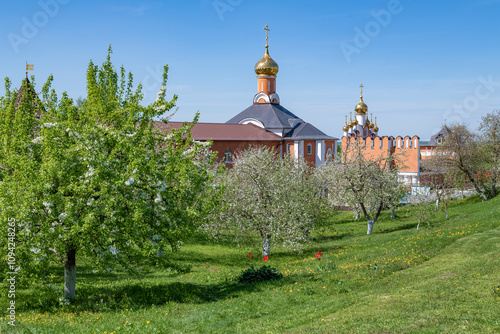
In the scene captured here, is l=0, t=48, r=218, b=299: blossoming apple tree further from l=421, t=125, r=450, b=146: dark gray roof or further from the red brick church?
l=421, t=125, r=450, b=146: dark gray roof

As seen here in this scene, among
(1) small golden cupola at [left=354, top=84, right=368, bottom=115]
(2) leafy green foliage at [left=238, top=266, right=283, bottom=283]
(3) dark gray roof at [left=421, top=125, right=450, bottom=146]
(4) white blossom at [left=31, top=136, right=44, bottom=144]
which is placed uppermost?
(1) small golden cupola at [left=354, top=84, right=368, bottom=115]

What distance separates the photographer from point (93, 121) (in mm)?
16062

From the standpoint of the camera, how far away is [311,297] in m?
14.6

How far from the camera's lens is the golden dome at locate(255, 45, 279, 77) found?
215ft

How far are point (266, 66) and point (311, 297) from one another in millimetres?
54700

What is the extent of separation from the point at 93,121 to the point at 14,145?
2.74 meters

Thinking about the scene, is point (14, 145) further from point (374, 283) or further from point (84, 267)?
point (374, 283)

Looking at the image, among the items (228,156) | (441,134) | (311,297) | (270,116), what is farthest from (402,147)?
(311,297)

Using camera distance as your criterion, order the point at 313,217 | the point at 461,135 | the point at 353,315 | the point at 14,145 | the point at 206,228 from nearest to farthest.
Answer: the point at 353,315
the point at 14,145
the point at 206,228
the point at 313,217
the point at 461,135

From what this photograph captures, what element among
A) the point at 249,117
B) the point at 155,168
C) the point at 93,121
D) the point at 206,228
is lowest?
the point at 206,228

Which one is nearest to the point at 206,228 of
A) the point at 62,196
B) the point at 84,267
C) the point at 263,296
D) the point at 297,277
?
the point at 84,267

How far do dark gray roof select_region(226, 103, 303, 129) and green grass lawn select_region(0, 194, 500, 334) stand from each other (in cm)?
3716

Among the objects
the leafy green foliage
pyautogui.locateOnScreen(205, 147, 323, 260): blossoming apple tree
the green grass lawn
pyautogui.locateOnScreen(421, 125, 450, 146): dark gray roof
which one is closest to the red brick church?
pyautogui.locateOnScreen(421, 125, 450, 146): dark gray roof

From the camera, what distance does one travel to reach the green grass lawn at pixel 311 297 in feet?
36.4
